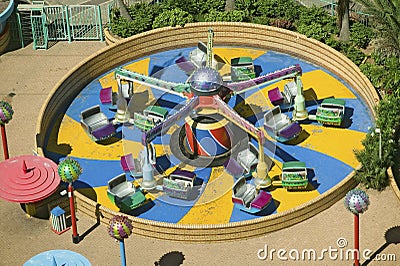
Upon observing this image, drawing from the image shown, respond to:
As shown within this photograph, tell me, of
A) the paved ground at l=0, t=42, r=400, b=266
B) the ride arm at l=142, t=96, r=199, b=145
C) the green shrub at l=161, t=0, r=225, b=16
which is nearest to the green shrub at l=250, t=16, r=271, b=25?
the green shrub at l=161, t=0, r=225, b=16

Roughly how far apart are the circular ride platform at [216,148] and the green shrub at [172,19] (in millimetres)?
1248

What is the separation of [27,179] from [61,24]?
Result: 14149 mm

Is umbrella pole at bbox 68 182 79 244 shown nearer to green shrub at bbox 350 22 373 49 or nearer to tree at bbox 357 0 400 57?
tree at bbox 357 0 400 57

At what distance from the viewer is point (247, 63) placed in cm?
4025

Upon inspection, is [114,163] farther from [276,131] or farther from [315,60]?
[315,60]

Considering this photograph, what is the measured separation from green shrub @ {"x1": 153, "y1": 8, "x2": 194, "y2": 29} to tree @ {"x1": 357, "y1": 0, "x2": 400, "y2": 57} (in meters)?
7.99

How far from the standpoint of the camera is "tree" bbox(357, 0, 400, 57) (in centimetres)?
3844

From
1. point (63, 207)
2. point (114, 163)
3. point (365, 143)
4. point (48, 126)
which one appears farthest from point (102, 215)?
point (365, 143)

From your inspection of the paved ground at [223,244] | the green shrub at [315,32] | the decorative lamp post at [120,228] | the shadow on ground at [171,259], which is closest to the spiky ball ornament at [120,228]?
the decorative lamp post at [120,228]

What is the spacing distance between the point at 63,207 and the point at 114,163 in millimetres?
3576

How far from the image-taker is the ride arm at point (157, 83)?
36281 millimetres

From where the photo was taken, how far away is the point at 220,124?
3528 centimetres

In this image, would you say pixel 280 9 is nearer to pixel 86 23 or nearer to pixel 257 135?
pixel 86 23

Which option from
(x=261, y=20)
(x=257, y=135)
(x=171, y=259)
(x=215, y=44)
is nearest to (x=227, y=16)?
(x=215, y=44)
